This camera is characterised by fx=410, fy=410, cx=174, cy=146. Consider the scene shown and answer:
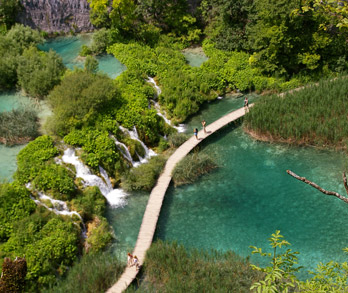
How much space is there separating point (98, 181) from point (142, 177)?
2618mm

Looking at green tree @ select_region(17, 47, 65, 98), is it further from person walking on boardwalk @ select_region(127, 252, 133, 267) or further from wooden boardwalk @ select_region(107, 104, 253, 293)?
person walking on boardwalk @ select_region(127, 252, 133, 267)

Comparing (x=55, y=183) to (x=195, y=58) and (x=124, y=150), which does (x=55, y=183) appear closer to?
(x=124, y=150)

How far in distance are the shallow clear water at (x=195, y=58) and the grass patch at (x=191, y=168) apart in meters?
13.6

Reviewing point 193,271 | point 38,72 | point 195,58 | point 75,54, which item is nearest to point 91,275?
point 193,271

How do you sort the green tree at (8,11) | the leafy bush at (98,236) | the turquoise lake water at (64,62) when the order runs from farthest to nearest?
the green tree at (8,11), the turquoise lake water at (64,62), the leafy bush at (98,236)

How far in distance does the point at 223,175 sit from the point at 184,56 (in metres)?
15.8

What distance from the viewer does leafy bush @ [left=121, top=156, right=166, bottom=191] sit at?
2417 centimetres

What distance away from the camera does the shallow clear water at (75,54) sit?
116ft

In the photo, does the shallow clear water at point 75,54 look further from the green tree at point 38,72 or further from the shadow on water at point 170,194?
the shadow on water at point 170,194

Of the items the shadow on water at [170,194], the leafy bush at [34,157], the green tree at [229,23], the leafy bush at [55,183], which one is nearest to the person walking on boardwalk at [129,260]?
the shadow on water at [170,194]

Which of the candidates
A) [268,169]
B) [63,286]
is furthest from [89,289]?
[268,169]

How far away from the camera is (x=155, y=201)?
2327 centimetres

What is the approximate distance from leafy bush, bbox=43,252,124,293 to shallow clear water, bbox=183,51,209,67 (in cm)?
2180

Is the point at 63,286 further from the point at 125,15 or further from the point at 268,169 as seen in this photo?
the point at 125,15
